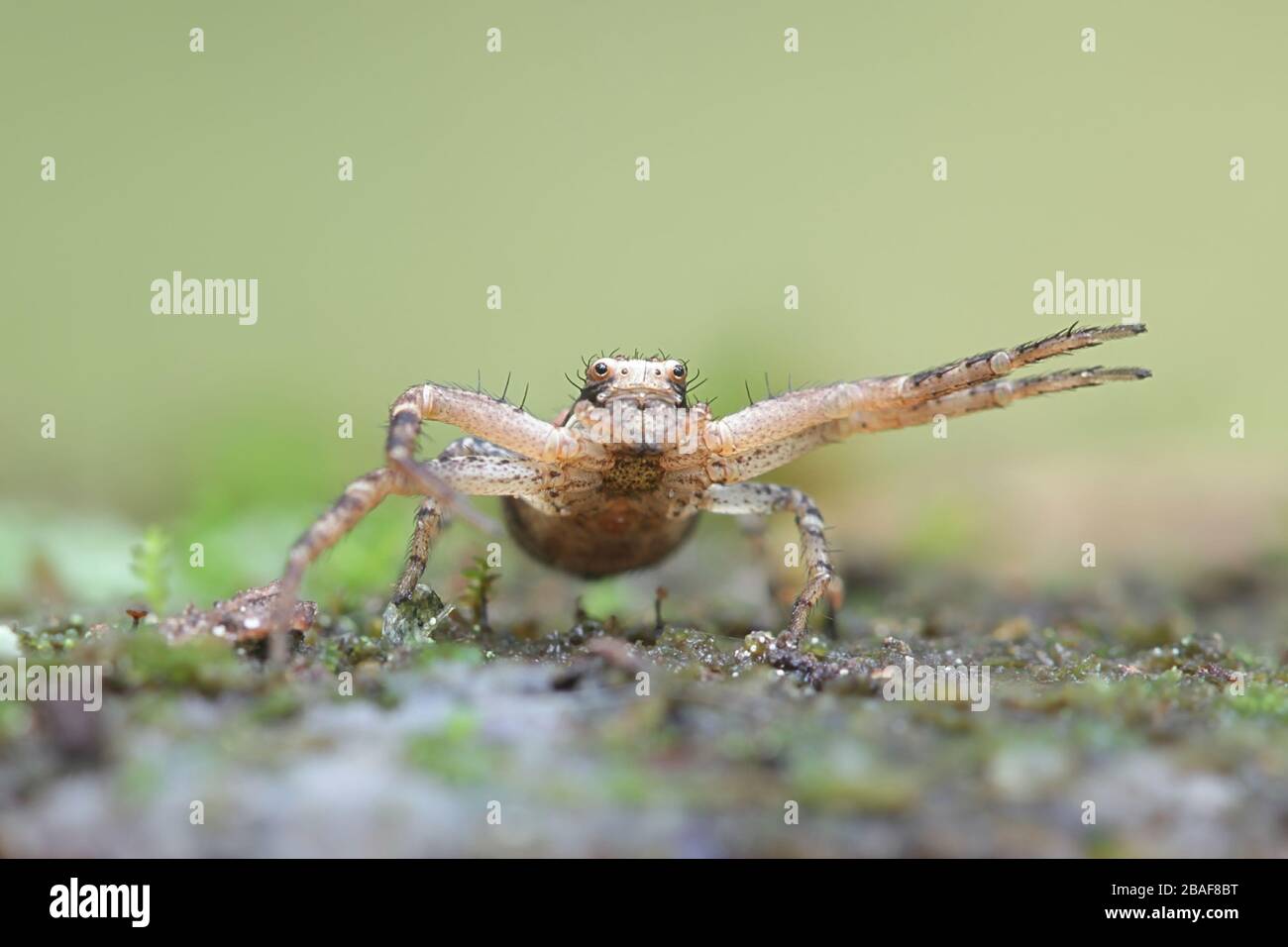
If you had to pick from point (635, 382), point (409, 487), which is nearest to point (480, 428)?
point (409, 487)

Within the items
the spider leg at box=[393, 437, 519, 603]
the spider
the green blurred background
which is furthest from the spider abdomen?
the green blurred background

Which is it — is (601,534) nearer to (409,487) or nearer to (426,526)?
(426,526)

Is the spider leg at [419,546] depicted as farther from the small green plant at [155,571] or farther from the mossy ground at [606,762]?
the small green plant at [155,571]

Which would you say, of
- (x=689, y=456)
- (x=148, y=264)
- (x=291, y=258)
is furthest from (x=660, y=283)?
(x=689, y=456)

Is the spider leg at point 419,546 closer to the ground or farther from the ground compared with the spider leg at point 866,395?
closer to the ground

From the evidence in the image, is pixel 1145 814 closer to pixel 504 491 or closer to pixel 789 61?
pixel 504 491

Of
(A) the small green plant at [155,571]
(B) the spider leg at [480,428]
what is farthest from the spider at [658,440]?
(A) the small green plant at [155,571]

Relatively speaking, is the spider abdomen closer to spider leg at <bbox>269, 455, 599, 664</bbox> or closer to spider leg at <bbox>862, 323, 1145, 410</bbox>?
spider leg at <bbox>269, 455, 599, 664</bbox>
